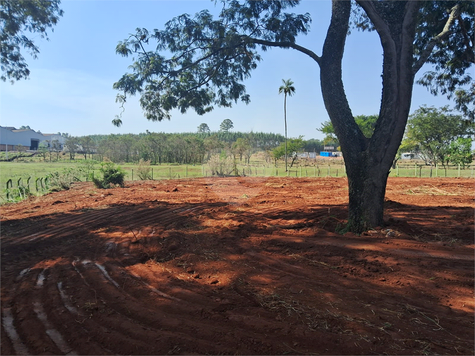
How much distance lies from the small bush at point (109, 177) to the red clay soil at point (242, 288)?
36.1 feet

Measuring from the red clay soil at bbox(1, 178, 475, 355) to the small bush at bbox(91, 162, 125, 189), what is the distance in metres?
11.0

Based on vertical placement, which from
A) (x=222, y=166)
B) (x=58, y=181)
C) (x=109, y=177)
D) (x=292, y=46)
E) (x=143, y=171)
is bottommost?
(x=58, y=181)

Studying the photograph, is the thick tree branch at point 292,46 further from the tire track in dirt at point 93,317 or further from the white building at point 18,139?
the white building at point 18,139

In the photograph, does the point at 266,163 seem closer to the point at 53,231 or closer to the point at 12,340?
the point at 53,231

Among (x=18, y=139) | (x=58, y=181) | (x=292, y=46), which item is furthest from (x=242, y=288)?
(x=18, y=139)

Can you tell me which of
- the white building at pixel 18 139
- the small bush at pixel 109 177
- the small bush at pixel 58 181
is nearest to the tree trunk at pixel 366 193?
the small bush at pixel 109 177

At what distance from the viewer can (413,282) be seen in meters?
4.28

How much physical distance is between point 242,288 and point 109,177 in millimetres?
16885

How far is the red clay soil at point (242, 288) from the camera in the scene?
2.99 m

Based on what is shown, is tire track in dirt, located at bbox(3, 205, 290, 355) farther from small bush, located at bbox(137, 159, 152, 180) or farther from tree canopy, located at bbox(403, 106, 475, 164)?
tree canopy, located at bbox(403, 106, 475, 164)

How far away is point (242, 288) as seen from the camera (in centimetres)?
420

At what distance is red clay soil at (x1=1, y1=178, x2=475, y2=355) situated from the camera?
299 centimetres

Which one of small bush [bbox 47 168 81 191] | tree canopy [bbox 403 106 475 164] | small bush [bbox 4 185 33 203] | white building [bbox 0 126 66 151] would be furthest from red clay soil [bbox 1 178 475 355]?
white building [bbox 0 126 66 151]

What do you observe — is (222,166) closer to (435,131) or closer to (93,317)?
(93,317)
